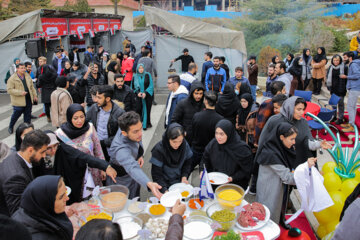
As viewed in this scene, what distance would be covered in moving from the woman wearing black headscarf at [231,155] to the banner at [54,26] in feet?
35.3

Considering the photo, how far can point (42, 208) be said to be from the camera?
78.8 inches

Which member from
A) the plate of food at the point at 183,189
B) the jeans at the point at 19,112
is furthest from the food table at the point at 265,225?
the jeans at the point at 19,112

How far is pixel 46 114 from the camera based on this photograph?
342 inches

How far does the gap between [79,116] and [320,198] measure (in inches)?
114

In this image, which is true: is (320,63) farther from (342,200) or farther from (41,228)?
(41,228)

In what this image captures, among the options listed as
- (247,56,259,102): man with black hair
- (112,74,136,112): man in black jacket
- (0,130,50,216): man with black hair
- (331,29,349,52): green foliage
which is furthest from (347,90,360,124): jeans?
(331,29,349,52): green foliage

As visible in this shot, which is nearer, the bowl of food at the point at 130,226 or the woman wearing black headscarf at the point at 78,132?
the bowl of food at the point at 130,226

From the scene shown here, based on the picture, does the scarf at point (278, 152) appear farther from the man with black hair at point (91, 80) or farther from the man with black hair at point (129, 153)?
the man with black hair at point (91, 80)

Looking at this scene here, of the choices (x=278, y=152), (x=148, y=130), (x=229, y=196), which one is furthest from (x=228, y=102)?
(x=148, y=130)

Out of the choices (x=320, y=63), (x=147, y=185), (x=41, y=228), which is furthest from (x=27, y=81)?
(x=320, y=63)

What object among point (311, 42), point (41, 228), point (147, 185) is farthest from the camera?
point (311, 42)

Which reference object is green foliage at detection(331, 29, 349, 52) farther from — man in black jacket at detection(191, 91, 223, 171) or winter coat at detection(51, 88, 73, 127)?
winter coat at detection(51, 88, 73, 127)

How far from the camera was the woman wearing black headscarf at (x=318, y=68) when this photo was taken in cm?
1012

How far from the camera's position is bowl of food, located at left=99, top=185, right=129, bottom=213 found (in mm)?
2902
